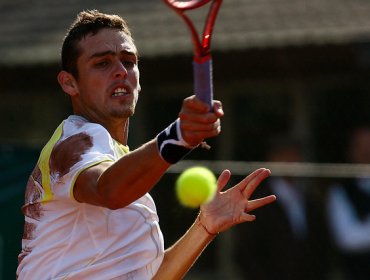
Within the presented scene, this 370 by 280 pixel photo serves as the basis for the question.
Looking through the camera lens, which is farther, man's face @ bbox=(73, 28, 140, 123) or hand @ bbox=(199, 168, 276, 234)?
hand @ bbox=(199, 168, 276, 234)

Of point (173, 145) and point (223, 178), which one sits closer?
point (173, 145)

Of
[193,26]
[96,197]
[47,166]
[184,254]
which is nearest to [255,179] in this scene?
[184,254]

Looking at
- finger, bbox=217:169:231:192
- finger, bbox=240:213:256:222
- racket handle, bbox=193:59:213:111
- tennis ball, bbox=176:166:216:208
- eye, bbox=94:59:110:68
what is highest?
racket handle, bbox=193:59:213:111

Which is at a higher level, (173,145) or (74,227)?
(173,145)

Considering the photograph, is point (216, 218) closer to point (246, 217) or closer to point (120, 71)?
point (246, 217)

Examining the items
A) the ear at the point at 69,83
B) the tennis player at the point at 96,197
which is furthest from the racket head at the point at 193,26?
the ear at the point at 69,83

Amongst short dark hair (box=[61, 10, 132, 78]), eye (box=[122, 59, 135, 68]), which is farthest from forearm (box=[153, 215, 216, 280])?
short dark hair (box=[61, 10, 132, 78])

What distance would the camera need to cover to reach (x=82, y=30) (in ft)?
15.5

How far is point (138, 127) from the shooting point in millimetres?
12859

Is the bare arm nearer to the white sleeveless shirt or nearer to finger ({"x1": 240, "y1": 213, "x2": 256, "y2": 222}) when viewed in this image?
finger ({"x1": 240, "y1": 213, "x2": 256, "y2": 222})

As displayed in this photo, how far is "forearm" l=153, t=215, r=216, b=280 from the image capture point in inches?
198

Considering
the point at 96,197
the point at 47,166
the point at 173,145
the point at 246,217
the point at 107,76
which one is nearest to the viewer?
the point at 173,145

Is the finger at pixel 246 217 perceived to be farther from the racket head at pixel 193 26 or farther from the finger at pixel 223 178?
the racket head at pixel 193 26

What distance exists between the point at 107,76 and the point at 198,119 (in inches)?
45.6
